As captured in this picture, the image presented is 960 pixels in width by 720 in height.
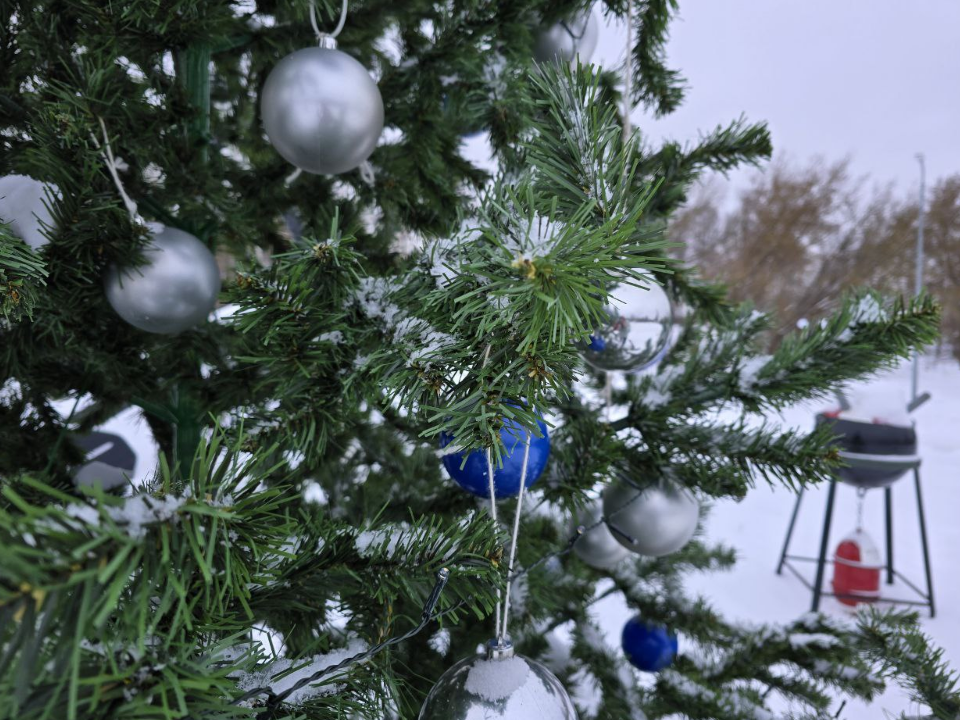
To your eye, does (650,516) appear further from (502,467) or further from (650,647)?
(650,647)

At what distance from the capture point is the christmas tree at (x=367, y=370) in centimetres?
19

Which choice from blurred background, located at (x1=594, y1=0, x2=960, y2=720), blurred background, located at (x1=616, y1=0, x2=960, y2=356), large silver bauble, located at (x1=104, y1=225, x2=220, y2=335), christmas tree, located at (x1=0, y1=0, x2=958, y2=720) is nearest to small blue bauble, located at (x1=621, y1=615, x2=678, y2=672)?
christmas tree, located at (x1=0, y1=0, x2=958, y2=720)

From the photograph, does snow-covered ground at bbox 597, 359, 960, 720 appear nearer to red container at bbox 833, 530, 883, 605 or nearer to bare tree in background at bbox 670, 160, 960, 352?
red container at bbox 833, 530, 883, 605

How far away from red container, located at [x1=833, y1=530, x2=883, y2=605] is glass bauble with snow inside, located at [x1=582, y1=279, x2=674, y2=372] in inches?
60.9

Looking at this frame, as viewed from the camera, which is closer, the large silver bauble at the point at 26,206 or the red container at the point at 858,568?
the large silver bauble at the point at 26,206

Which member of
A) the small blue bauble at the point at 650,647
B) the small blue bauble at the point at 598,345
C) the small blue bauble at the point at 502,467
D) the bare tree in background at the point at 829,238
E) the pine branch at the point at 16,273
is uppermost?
the bare tree in background at the point at 829,238

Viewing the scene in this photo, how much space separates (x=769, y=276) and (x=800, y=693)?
501cm

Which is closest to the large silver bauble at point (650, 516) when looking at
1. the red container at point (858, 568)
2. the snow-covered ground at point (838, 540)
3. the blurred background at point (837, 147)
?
the snow-covered ground at point (838, 540)

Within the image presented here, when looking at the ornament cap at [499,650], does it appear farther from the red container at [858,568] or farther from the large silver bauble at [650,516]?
the red container at [858,568]

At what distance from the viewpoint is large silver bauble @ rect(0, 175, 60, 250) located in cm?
35

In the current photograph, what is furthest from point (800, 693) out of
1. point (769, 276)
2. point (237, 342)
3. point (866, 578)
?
point (769, 276)

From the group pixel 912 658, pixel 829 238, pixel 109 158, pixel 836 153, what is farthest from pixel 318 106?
pixel 836 153

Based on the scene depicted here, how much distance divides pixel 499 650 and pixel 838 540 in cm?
229

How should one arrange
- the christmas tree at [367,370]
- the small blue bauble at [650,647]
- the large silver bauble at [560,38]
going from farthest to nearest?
1. the small blue bauble at [650,647]
2. the large silver bauble at [560,38]
3. the christmas tree at [367,370]
